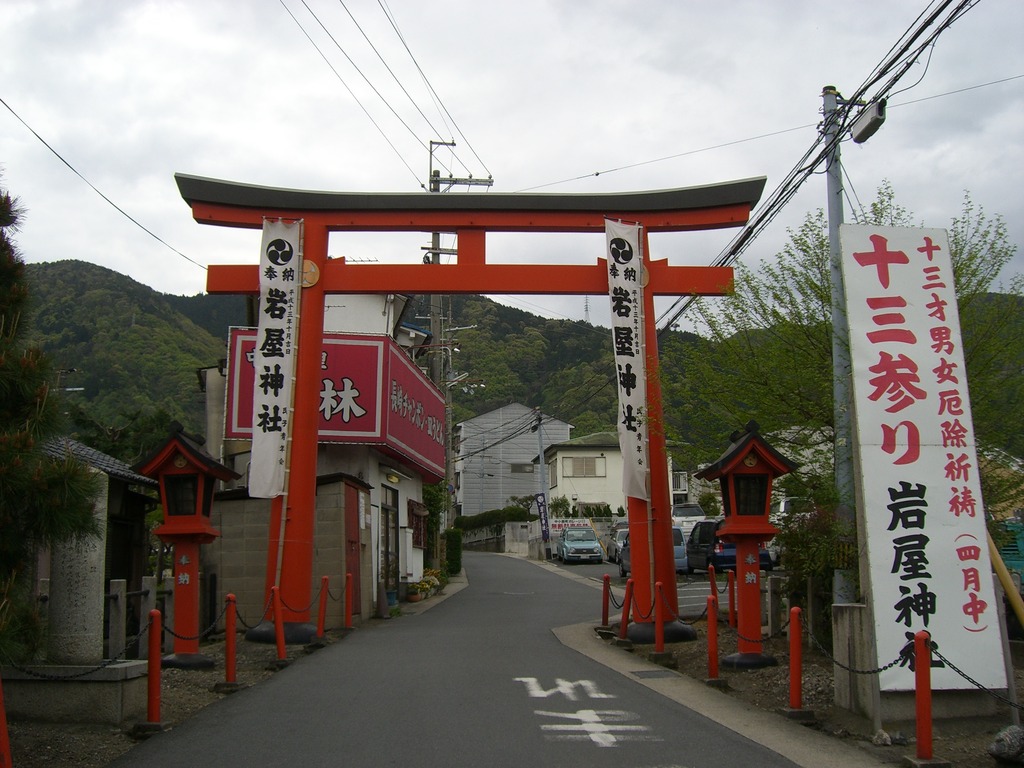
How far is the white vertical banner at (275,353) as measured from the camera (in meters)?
15.4

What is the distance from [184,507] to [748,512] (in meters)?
7.46

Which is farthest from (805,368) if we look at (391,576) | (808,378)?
(391,576)

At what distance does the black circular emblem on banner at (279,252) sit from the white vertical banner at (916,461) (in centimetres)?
987

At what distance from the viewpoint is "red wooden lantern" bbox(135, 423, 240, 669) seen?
→ 40.5 ft

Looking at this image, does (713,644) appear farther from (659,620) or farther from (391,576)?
(391,576)

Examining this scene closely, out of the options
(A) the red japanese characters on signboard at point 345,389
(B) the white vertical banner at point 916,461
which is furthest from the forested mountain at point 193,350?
(B) the white vertical banner at point 916,461

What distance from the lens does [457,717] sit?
28.2 feet

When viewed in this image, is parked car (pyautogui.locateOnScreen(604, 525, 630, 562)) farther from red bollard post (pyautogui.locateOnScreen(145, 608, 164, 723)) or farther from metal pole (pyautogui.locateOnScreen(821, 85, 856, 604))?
red bollard post (pyautogui.locateOnScreen(145, 608, 164, 723))

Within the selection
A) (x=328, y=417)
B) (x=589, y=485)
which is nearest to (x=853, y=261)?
(x=328, y=417)

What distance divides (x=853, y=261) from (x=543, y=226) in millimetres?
7919

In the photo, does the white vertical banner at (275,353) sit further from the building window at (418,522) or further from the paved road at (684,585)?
the building window at (418,522)

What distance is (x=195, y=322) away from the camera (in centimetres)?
6266

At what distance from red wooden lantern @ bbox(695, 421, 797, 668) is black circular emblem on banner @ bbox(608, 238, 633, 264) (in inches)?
178

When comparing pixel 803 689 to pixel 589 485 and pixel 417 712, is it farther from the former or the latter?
pixel 589 485
